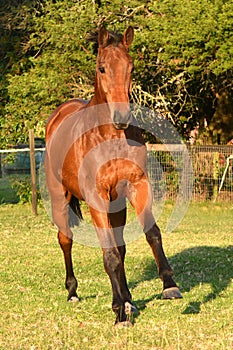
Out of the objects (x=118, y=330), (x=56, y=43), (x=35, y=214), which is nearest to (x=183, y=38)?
(x=56, y=43)

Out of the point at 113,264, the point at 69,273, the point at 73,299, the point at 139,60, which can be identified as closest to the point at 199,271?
the point at 69,273

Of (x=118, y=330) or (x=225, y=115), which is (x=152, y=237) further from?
(x=225, y=115)

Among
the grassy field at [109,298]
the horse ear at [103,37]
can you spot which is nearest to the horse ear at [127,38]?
the horse ear at [103,37]

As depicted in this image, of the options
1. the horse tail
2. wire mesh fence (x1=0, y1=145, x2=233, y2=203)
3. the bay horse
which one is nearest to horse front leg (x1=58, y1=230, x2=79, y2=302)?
the horse tail

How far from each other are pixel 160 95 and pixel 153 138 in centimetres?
175

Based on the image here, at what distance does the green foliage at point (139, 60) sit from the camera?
18.7 metres

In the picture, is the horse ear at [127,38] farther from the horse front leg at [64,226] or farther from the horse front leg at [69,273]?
the horse front leg at [69,273]

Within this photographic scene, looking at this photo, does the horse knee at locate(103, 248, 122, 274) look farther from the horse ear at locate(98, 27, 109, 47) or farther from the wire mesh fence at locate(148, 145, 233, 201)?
the wire mesh fence at locate(148, 145, 233, 201)

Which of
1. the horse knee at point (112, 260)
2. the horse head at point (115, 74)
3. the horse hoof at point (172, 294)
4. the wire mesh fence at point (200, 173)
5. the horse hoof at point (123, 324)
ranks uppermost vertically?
the horse head at point (115, 74)

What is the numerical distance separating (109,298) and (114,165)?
192 cm

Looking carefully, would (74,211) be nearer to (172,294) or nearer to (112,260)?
(112,260)

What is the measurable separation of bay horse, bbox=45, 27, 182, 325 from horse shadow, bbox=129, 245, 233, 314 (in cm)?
82

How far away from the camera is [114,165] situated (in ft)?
23.3

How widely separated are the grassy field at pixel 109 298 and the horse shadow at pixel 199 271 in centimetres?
1
